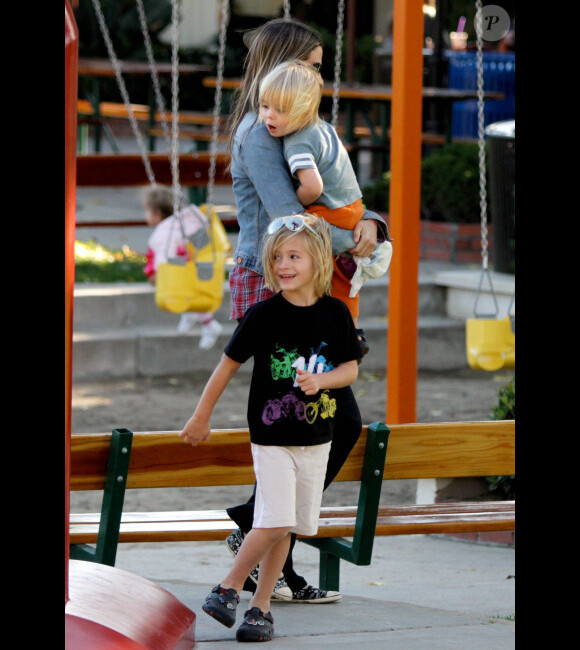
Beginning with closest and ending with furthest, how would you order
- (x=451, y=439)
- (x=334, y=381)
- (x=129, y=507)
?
1. (x=334, y=381)
2. (x=451, y=439)
3. (x=129, y=507)

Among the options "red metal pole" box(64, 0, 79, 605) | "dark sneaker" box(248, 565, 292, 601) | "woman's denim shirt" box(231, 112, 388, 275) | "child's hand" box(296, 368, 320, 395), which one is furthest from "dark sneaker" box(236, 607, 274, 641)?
"red metal pole" box(64, 0, 79, 605)

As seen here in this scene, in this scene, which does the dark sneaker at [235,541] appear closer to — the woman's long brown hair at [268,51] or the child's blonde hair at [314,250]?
the child's blonde hair at [314,250]

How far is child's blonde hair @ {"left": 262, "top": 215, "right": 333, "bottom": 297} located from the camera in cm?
312

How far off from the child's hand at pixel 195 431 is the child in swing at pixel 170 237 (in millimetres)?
3608

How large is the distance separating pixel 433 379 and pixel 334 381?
573 centimetres

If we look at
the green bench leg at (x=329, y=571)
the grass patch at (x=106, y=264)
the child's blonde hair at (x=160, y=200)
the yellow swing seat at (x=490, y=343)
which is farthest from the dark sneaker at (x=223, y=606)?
the grass patch at (x=106, y=264)

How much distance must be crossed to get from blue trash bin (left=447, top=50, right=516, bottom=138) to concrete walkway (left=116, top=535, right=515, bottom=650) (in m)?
9.02

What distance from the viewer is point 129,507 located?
227 inches

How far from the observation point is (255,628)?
10.6 feet

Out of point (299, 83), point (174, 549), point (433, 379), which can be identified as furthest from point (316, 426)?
point (433, 379)

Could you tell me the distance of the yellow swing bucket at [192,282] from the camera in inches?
263

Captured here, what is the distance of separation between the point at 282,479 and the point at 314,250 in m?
0.57
